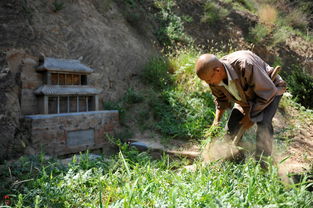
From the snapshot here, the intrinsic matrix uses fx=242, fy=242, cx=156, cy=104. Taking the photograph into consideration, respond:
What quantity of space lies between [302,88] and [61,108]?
5551mm

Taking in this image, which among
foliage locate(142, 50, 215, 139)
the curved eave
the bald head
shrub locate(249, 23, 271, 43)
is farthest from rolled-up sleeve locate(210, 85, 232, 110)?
shrub locate(249, 23, 271, 43)

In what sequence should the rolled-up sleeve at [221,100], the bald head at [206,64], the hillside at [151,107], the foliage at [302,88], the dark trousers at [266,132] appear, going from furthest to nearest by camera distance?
the foliage at [302,88] → the rolled-up sleeve at [221,100] → the dark trousers at [266,132] → the bald head at [206,64] → the hillside at [151,107]

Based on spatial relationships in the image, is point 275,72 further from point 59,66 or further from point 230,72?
point 59,66

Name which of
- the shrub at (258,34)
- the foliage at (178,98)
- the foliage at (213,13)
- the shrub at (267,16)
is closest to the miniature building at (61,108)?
the foliage at (178,98)

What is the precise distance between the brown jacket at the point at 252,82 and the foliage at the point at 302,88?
4033 mm

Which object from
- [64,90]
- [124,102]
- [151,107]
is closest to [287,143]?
[151,107]

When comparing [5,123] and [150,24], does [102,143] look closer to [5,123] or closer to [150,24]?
[5,123]

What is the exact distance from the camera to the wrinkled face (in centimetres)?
226

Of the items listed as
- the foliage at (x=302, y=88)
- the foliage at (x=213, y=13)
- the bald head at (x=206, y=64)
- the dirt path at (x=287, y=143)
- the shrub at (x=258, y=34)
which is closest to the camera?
the bald head at (x=206, y=64)

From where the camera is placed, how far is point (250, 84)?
2.37 m

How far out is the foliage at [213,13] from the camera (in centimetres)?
880

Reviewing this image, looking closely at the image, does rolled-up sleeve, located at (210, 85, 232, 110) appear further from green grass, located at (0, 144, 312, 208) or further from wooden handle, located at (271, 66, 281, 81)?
green grass, located at (0, 144, 312, 208)

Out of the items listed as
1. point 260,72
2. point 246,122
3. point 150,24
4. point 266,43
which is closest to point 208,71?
point 260,72

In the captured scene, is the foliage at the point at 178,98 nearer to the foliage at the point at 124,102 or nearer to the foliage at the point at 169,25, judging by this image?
the foliage at the point at 124,102
